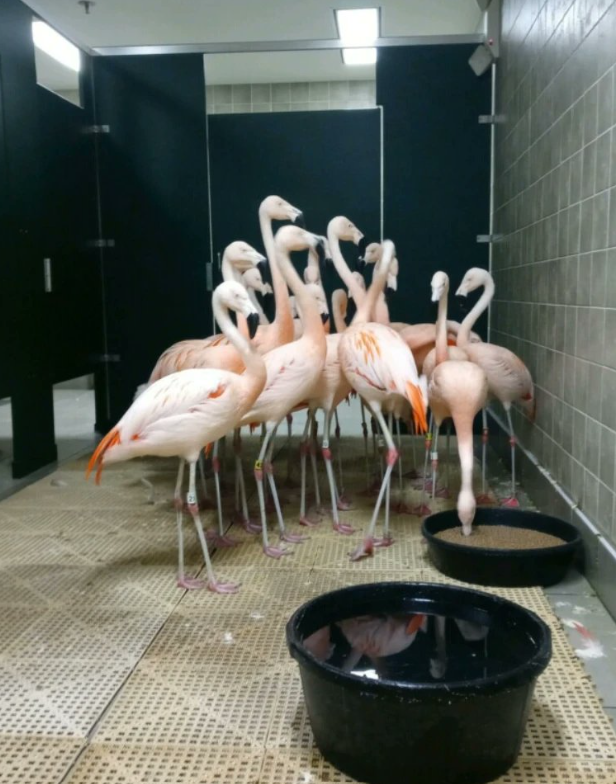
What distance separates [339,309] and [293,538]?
1599 millimetres

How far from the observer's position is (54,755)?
1835 millimetres

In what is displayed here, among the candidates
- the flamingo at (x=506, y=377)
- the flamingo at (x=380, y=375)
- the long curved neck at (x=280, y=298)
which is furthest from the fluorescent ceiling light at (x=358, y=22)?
the flamingo at (x=380, y=375)

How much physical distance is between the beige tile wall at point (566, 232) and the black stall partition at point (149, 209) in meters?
2.24

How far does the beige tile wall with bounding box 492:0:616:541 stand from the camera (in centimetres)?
269

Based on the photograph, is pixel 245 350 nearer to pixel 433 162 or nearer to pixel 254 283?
pixel 254 283

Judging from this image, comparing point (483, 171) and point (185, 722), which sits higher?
point (483, 171)

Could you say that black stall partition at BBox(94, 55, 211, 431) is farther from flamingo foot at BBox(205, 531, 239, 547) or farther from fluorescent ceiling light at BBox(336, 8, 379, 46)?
flamingo foot at BBox(205, 531, 239, 547)

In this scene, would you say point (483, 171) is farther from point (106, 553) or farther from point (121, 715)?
point (121, 715)

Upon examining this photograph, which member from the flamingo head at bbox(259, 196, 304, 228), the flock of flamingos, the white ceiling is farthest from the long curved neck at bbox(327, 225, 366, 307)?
the white ceiling

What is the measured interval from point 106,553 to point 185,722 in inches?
53.6

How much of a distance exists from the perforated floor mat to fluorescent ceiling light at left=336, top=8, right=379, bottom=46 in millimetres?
4914

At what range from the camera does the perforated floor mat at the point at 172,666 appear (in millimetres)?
1801

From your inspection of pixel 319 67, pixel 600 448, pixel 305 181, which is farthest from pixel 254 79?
pixel 600 448

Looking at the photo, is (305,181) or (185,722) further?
(305,181)
